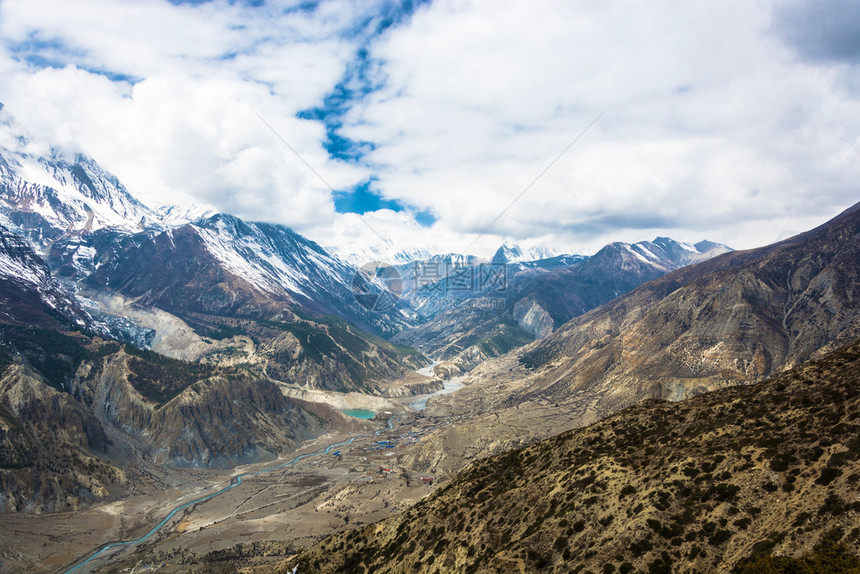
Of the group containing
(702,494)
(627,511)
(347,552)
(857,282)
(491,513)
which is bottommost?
(347,552)

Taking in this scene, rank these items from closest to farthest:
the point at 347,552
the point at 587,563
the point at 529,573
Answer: the point at 587,563 → the point at 529,573 → the point at 347,552

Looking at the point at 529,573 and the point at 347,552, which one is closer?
A: the point at 529,573

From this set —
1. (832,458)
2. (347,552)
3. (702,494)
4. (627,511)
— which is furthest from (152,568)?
(832,458)

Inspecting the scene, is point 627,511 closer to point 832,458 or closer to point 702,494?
point 702,494

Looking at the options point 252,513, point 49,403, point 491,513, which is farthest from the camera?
point 49,403

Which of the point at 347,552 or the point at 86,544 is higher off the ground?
the point at 347,552

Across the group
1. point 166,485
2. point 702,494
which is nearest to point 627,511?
point 702,494
